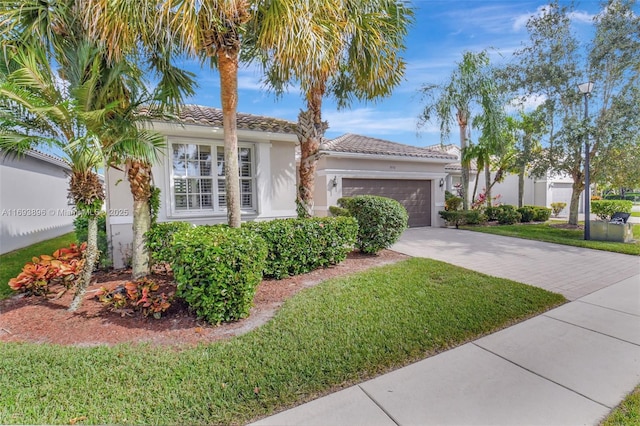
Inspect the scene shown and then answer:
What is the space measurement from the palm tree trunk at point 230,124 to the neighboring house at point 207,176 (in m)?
2.17

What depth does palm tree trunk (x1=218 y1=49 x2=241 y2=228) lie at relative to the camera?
21.2 ft

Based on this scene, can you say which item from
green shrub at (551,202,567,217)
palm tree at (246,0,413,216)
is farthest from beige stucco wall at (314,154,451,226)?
green shrub at (551,202,567,217)

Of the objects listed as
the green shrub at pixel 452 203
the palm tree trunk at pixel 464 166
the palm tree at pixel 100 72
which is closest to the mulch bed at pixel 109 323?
the palm tree at pixel 100 72

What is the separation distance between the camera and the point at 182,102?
7.23 metres

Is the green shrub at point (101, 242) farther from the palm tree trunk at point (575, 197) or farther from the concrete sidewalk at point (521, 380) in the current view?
the palm tree trunk at point (575, 197)

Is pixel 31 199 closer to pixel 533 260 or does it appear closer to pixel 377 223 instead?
pixel 377 223

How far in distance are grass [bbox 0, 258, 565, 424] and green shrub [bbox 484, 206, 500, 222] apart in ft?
45.7

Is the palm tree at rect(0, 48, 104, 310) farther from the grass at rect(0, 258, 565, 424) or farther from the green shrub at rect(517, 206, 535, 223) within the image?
the green shrub at rect(517, 206, 535, 223)

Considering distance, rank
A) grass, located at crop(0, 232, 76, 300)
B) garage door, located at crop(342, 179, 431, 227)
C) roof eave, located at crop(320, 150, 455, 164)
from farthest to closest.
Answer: garage door, located at crop(342, 179, 431, 227), roof eave, located at crop(320, 150, 455, 164), grass, located at crop(0, 232, 76, 300)

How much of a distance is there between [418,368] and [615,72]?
56.4 feet

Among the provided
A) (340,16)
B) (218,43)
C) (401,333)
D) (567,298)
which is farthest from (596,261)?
(218,43)

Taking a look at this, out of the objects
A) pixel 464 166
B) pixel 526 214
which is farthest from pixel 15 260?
pixel 526 214

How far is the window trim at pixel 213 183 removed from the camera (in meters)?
8.67

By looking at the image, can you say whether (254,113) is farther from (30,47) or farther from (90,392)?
(90,392)
